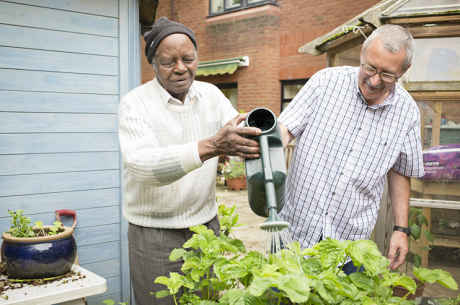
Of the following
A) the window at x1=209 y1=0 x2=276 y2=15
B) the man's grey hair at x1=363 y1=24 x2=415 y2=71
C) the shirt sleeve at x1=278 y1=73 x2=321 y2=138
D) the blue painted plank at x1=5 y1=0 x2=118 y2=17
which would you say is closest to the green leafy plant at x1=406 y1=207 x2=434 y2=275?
the shirt sleeve at x1=278 y1=73 x2=321 y2=138

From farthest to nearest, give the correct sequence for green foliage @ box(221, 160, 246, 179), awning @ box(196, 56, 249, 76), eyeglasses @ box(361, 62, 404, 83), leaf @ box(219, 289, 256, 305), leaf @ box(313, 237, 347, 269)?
awning @ box(196, 56, 249, 76)
green foliage @ box(221, 160, 246, 179)
eyeglasses @ box(361, 62, 404, 83)
leaf @ box(313, 237, 347, 269)
leaf @ box(219, 289, 256, 305)

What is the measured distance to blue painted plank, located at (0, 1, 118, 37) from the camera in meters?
2.31

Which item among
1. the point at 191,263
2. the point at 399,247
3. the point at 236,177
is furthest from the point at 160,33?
the point at 236,177

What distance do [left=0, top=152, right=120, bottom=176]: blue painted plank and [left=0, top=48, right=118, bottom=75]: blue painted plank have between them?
0.56 metres

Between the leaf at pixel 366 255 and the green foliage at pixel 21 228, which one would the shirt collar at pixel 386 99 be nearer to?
the leaf at pixel 366 255

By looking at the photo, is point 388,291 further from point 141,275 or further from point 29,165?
point 29,165

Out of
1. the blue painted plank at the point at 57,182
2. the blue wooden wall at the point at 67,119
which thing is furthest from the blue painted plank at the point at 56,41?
the blue painted plank at the point at 57,182

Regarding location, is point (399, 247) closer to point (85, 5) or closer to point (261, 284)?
point (261, 284)

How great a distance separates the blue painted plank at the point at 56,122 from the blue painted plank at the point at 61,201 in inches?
16.7

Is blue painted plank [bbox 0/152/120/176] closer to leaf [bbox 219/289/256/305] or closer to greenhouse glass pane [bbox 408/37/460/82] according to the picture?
leaf [bbox 219/289/256/305]

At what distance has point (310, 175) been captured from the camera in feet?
6.04

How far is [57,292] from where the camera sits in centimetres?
188

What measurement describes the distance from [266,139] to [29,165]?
1.89 meters

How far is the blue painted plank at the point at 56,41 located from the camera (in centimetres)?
232
